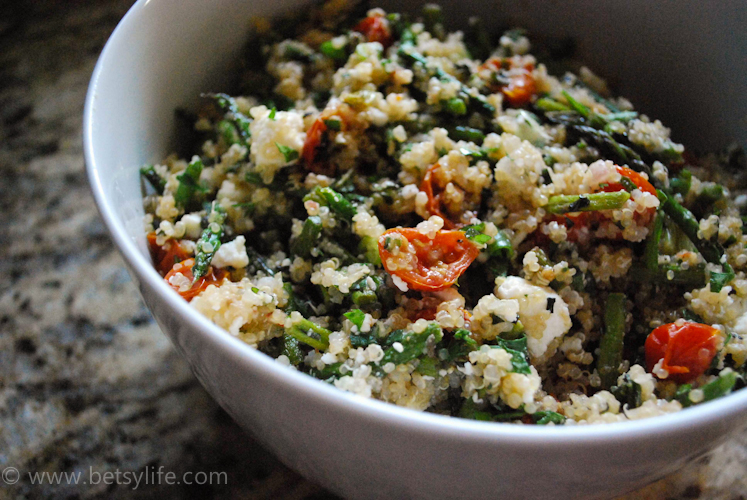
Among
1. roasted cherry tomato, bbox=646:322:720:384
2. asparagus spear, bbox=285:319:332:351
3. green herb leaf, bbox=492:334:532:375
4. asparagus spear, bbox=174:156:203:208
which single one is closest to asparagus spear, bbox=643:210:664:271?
roasted cherry tomato, bbox=646:322:720:384

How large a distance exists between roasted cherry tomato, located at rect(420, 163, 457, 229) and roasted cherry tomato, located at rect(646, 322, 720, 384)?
0.36 meters

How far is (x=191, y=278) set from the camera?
38.7 inches

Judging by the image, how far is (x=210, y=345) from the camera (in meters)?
0.70

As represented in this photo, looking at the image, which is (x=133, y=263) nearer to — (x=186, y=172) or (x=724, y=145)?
(x=186, y=172)

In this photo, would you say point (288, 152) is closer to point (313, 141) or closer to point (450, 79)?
point (313, 141)

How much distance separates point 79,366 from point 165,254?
0.40 meters

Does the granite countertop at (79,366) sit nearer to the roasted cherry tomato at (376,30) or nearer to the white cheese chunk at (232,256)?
the white cheese chunk at (232,256)

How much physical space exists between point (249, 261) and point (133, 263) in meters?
0.31

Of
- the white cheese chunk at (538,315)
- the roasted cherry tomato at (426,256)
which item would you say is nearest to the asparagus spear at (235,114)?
the roasted cherry tomato at (426,256)

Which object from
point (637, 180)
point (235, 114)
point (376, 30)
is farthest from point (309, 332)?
point (376, 30)

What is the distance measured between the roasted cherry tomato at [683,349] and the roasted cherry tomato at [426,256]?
30 centimetres

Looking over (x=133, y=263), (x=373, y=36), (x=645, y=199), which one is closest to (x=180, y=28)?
(x=373, y=36)

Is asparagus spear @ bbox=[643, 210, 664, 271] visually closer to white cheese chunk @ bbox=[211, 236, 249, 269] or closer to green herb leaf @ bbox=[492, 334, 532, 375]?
green herb leaf @ bbox=[492, 334, 532, 375]

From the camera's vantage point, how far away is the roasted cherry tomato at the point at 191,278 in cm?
95
